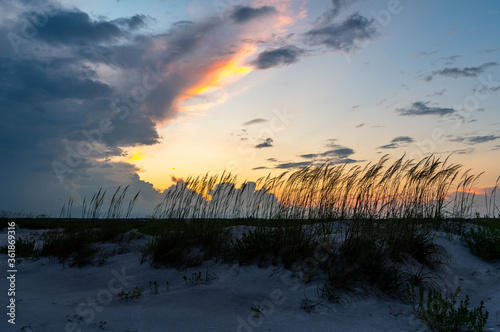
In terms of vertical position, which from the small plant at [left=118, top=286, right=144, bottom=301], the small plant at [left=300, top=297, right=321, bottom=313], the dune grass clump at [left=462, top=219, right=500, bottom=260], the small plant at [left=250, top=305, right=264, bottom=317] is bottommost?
the small plant at [left=118, top=286, right=144, bottom=301]

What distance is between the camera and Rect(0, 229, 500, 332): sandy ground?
3.99 m

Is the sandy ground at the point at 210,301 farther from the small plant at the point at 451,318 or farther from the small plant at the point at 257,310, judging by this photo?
the small plant at the point at 451,318

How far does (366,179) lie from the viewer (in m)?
6.20

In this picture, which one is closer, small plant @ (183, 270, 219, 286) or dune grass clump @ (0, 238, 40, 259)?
small plant @ (183, 270, 219, 286)

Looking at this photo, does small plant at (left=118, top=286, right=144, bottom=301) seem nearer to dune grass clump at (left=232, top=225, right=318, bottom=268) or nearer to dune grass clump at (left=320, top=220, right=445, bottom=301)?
dune grass clump at (left=232, top=225, right=318, bottom=268)

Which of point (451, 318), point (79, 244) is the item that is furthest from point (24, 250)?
point (451, 318)

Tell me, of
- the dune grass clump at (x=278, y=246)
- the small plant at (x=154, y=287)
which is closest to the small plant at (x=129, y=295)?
the small plant at (x=154, y=287)

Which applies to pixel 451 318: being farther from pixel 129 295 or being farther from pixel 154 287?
pixel 129 295

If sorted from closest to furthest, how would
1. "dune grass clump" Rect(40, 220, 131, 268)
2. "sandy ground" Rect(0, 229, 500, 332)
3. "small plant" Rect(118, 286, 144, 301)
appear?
"sandy ground" Rect(0, 229, 500, 332) → "small plant" Rect(118, 286, 144, 301) → "dune grass clump" Rect(40, 220, 131, 268)

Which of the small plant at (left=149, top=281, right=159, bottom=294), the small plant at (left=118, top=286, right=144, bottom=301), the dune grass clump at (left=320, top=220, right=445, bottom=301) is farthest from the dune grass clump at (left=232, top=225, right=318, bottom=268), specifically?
the small plant at (left=118, top=286, right=144, bottom=301)

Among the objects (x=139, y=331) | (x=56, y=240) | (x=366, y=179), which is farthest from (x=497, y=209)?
(x=56, y=240)

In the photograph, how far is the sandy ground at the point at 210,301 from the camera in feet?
13.1

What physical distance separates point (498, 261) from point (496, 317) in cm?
245

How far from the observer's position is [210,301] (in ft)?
15.4
